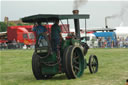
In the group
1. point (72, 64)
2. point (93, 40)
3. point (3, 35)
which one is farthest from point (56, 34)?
point (3, 35)

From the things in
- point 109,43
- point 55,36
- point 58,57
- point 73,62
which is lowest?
point 109,43

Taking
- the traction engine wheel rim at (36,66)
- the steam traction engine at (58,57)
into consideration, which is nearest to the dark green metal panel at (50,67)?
the steam traction engine at (58,57)

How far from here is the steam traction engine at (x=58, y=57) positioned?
9484 millimetres

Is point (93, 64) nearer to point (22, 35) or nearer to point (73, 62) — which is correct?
point (73, 62)

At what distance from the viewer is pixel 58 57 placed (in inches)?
378

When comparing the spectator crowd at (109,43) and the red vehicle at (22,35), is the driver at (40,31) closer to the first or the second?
the spectator crowd at (109,43)

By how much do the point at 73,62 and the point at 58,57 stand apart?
0.59 metres

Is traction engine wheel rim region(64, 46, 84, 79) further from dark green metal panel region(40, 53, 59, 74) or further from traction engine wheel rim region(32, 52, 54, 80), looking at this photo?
traction engine wheel rim region(32, 52, 54, 80)

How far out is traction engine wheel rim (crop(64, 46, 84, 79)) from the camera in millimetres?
9430

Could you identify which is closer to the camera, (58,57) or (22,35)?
(58,57)

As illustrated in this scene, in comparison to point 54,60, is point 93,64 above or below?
below

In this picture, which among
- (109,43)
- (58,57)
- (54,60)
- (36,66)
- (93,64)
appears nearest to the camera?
(58,57)

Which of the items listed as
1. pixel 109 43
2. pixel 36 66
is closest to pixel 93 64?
pixel 36 66

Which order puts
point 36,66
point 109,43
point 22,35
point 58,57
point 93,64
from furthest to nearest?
point 22,35, point 109,43, point 93,64, point 36,66, point 58,57
